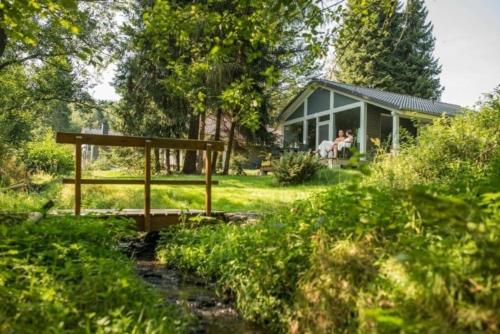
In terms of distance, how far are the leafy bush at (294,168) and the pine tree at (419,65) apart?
836 inches

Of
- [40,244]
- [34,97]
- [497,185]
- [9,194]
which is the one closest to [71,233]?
[40,244]

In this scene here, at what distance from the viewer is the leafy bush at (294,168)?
38.8ft

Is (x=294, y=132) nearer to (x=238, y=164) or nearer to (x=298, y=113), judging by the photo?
(x=298, y=113)

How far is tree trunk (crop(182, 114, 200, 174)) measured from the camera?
16875 millimetres

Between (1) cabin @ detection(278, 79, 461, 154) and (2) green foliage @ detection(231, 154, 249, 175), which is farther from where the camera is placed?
(2) green foliage @ detection(231, 154, 249, 175)

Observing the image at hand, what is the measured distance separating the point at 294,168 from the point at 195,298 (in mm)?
7878

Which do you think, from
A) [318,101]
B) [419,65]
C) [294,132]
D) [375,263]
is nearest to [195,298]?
[375,263]

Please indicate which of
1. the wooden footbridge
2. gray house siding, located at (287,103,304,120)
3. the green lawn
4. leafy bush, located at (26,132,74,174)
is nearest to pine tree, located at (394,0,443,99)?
gray house siding, located at (287,103,304,120)

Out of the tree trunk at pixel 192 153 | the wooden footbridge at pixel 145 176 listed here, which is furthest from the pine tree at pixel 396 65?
the wooden footbridge at pixel 145 176

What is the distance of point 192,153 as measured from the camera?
1712cm

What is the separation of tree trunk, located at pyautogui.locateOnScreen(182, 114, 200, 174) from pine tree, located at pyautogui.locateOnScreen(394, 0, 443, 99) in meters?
19.1

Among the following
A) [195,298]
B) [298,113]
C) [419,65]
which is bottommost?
[195,298]

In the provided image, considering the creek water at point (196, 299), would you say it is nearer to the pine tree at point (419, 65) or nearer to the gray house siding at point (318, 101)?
the gray house siding at point (318, 101)

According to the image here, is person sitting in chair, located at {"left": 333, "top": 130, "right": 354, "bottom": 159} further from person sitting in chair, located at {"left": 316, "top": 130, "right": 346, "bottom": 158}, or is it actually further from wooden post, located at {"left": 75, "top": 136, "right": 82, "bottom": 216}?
wooden post, located at {"left": 75, "top": 136, "right": 82, "bottom": 216}
